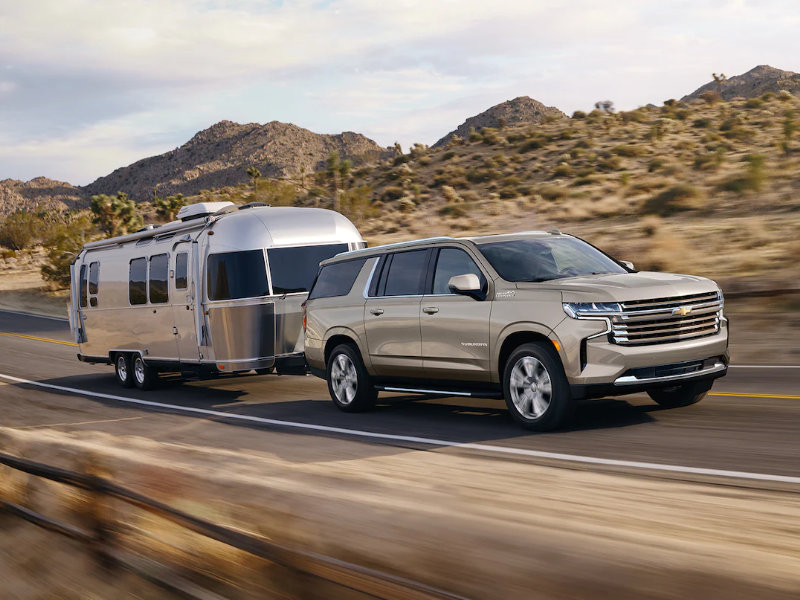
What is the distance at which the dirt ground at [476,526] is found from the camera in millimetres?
2990

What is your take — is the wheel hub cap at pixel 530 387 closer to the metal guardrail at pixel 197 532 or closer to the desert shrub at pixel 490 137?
the metal guardrail at pixel 197 532

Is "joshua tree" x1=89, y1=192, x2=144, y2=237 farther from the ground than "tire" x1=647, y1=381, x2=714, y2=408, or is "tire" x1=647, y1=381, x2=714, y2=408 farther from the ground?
"joshua tree" x1=89, y1=192, x2=144, y2=237

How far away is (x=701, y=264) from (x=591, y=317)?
13.3m

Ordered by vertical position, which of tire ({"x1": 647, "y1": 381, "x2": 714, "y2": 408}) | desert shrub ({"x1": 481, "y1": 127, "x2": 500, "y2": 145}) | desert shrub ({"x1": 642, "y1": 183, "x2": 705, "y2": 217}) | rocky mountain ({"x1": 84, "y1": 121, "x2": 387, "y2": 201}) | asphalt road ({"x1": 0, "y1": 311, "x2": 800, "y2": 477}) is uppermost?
rocky mountain ({"x1": 84, "y1": 121, "x2": 387, "y2": 201})

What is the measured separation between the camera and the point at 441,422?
10609 millimetres

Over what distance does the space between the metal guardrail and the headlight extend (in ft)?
16.6

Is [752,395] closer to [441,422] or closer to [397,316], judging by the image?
[441,422]

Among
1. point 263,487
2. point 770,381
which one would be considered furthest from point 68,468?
point 770,381

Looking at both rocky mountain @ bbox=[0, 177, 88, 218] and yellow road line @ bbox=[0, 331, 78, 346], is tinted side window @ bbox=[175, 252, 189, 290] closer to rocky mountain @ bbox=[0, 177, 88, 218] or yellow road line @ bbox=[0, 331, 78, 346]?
yellow road line @ bbox=[0, 331, 78, 346]

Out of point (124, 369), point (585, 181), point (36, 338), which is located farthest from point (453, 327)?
point (585, 181)

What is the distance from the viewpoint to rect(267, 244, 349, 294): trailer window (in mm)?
14094

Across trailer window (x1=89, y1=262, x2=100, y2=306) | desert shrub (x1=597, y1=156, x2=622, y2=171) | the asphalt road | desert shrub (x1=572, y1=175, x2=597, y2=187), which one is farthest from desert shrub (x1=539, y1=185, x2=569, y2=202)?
the asphalt road

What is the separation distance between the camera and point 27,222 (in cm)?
8619

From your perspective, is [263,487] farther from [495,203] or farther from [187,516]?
[495,203]
